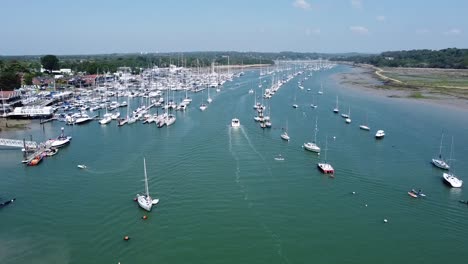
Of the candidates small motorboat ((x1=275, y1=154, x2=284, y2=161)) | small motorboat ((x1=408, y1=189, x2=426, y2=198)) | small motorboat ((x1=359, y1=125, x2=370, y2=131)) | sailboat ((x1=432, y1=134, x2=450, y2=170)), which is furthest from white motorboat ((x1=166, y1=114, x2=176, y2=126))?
small motorboat ((x1=408, y1=189, x2=426, y2=198))

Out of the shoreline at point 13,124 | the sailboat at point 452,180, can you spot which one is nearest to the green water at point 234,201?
the sailboat at point 452,180

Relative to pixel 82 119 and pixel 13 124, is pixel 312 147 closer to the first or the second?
pixel 82 119

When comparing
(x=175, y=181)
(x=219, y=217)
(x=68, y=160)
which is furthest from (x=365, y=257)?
(x=68, y=160)

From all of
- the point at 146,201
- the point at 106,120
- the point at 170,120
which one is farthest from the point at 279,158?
the point at 106,120

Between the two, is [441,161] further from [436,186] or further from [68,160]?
[68,160]

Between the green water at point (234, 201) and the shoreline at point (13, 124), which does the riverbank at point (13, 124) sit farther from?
the green water at point (234, 201)

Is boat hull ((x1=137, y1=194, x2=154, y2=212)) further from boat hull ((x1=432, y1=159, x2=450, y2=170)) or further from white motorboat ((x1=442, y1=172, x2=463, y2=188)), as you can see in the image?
boat hull ((x1=432, y1=159, x2=450, y2=170))
